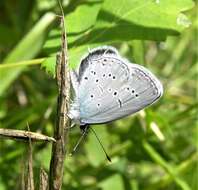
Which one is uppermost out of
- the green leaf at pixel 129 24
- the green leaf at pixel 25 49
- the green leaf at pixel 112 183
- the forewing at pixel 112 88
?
the green leaf at pixel 129 24

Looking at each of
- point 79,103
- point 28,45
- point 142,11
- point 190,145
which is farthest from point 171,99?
point 79,103

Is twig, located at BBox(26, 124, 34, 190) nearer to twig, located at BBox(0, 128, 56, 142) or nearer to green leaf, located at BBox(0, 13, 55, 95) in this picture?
twig, located at BBox(0, 128, 56, 142)

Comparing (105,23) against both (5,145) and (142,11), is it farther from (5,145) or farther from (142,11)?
(5,145)

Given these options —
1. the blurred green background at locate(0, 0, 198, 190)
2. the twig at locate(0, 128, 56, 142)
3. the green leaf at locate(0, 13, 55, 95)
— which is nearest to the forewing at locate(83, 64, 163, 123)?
the blurred green background at locate(0, 0, 198, 190)

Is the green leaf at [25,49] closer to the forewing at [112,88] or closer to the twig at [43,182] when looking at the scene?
the forewing at [112,88]

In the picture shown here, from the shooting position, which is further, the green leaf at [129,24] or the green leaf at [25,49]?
the green leaf at [25,49]

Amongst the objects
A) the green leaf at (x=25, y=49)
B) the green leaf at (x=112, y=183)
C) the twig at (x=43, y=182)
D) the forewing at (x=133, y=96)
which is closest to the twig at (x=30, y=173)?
the twig at (x=43, y=182)

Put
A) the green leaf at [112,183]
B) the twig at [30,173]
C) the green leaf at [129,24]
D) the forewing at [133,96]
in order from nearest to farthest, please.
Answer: the twig at [30,173]
the forewing at [133,96]
the green leaf at [129,24]
the green leaf at [112,183]
